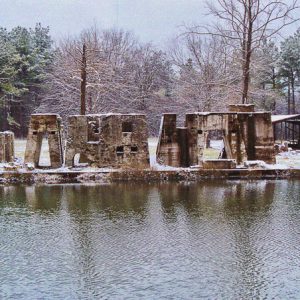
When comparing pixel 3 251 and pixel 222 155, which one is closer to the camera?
pixel 3 251

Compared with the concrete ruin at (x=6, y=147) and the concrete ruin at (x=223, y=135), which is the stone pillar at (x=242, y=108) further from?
the concrete ruin at (x=6, y=147)

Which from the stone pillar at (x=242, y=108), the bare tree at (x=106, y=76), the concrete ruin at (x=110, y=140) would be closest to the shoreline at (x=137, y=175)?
the concrete ruin at (x=110, y=140)

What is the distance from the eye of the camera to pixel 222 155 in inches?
766

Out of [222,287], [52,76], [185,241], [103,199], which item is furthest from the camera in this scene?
[52,76]

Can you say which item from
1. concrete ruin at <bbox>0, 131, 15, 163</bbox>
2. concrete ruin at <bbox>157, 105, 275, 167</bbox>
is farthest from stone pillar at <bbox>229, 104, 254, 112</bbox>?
concrete ruin at <bbox>0, 131, 15, 163</bbox>

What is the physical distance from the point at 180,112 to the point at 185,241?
91.8 feet

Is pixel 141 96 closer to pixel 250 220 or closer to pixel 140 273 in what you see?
pixel 250 220

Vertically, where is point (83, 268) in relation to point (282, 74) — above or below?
below

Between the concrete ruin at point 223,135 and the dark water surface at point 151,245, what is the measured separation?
14.4 feet

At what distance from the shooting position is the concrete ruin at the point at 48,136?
17.8m

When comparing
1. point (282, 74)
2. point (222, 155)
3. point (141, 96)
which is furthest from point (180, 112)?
point (222, 155)

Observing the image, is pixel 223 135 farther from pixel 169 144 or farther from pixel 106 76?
pixel 106 76

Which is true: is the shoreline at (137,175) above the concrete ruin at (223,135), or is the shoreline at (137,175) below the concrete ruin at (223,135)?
below

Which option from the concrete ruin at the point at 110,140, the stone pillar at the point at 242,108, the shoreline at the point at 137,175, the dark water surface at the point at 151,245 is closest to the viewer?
the dark water surface at the point at 151,245
